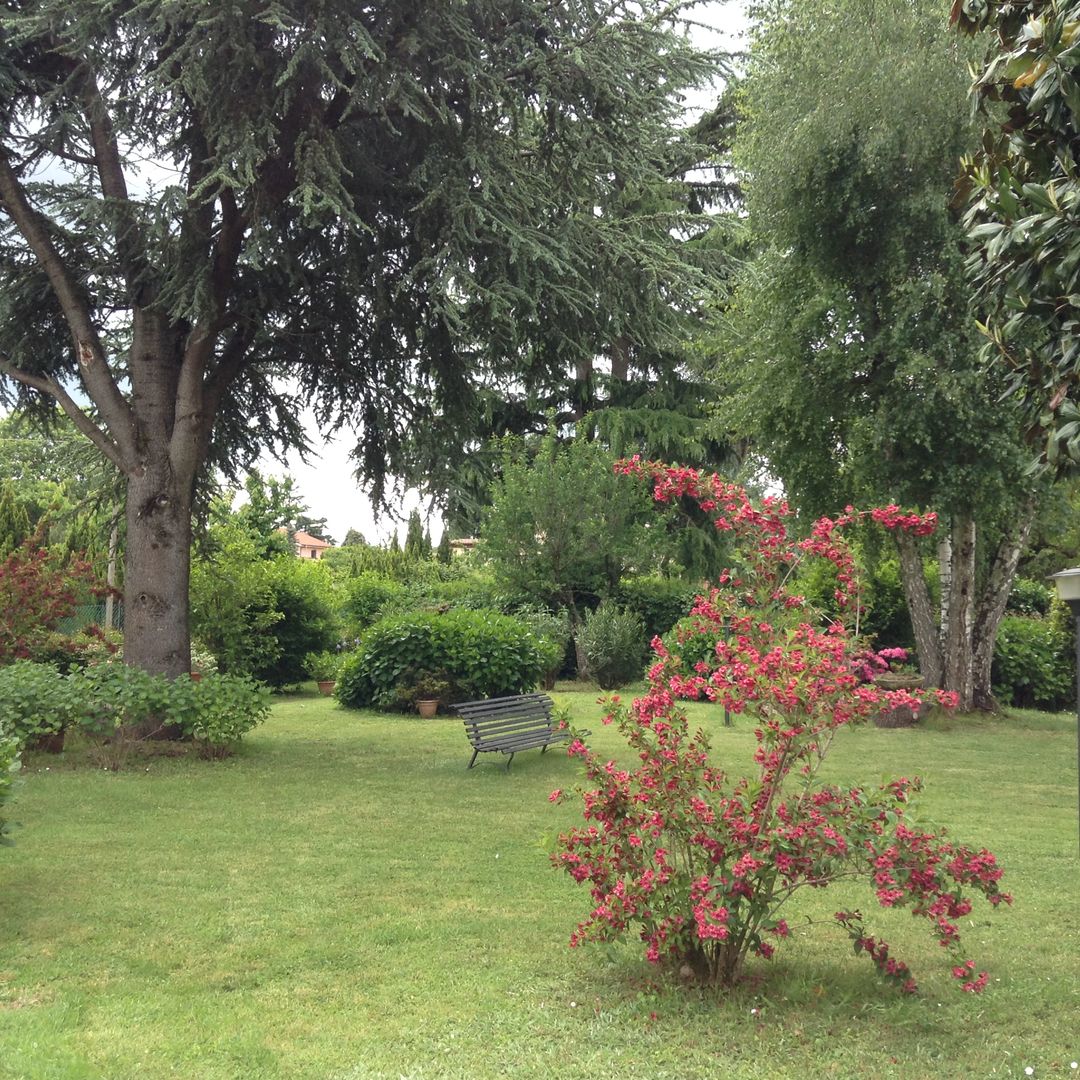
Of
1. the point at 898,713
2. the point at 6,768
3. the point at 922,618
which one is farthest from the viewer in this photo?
the point at 922,618

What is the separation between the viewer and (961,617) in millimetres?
15234

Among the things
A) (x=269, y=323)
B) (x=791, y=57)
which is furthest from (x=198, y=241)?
(x=791, y=57)

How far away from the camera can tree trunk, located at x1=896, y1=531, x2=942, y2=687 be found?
50.3 feet

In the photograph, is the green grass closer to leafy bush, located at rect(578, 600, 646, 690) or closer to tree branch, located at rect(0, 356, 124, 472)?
tree branch, located at rect(0, 356, 124, 472)

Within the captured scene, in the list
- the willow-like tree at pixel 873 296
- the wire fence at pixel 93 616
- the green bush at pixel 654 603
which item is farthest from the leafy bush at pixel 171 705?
the green bush at pixel 654 603

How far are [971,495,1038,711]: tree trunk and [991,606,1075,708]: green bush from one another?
2331 mm

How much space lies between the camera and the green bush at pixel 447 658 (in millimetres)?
15531

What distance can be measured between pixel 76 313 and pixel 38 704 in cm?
427

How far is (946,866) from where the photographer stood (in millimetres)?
4141

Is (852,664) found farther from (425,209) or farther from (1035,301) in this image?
(425,209)

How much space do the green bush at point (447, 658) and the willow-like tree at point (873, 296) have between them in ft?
15.9

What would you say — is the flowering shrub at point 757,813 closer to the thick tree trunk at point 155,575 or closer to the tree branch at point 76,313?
the thick tree trunk at point 155,575

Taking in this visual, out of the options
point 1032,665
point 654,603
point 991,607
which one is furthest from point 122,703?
point 1032,665

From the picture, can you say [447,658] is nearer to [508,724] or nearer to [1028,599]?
[508,724]
